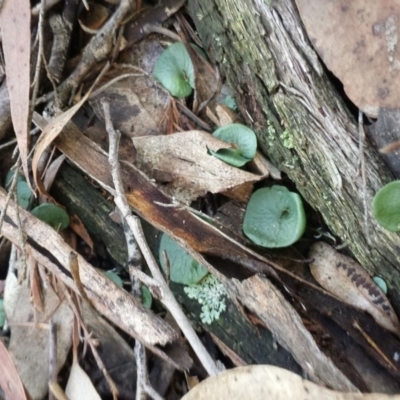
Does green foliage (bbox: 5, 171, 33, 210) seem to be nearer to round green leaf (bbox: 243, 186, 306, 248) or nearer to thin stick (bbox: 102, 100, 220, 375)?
thin stick (bbox: 102, 100, 220, 375)

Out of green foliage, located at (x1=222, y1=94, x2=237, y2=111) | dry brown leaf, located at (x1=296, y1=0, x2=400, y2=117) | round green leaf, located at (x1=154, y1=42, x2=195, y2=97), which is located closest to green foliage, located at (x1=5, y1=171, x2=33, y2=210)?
round green leaf, located at (x1=154, y1=42, x2=195, y2=97)

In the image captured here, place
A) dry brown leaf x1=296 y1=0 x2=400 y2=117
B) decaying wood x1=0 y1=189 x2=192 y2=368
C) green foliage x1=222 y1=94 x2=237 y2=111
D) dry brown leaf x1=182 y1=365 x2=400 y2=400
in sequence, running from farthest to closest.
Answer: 1. green foliage x1=222 y1=94 x2=237 y2=111
2. decaying wood x1=0 y1=189 x2=192 y2=368
3. dry brown leaf x1=296 y1=0 x2=400 y2=117
4. dry brown leaf x1=182 y1=365 x2=400 y2=400

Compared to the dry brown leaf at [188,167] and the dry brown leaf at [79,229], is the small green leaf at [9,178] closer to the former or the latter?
the dry brown leaf at [79,229]

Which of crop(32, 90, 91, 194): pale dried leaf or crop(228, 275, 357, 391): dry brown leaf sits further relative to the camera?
crop(32, 90, 91, 194): pale dried leaf

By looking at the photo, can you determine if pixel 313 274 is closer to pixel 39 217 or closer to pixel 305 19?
pixel 305 19

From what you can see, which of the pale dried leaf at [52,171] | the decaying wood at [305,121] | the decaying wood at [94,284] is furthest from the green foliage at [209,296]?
the pale dried leaf at [52,171]
